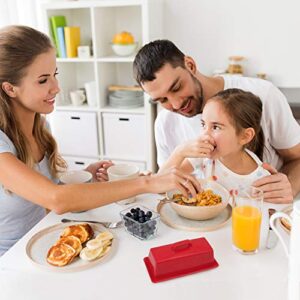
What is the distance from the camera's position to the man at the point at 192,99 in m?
1.60

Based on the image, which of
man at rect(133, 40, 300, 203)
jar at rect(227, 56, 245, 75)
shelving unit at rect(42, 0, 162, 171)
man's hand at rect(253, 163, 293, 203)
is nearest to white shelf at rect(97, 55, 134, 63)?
shelving unit at rect(42, 0, 162, 171)

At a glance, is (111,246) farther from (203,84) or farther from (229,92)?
(203,84)

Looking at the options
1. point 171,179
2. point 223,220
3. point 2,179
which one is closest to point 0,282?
point 2,179

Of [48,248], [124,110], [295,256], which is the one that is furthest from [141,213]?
[124,110]

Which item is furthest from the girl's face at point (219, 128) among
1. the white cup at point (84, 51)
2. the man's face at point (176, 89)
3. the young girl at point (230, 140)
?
the white cup at point (84, 51)

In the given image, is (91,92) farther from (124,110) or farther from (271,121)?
(271,121)

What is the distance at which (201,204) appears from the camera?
1.22 m

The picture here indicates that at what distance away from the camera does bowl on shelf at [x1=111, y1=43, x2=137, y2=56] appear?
10.3 feet

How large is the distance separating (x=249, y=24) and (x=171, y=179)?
2300 millimetres

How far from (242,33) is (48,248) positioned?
2616mm

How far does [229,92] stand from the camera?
1.59m

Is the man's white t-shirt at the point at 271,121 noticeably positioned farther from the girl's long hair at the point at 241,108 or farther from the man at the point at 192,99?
the girl's long hair at the point at 241,108

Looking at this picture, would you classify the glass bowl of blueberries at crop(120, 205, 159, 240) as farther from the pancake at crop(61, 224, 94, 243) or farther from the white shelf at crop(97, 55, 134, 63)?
the white shelf at crop(97, 55, 134, 63)

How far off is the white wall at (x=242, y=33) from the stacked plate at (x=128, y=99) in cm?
58
